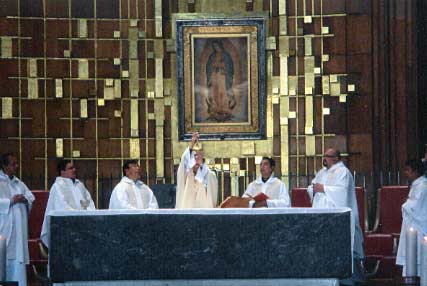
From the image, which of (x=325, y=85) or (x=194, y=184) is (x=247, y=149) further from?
(x=194, y=184)

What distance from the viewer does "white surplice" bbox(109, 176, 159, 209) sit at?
1496cm

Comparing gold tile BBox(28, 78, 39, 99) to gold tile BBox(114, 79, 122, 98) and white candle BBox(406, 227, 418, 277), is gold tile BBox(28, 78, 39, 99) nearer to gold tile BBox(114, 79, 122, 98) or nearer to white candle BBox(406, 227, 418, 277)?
gold tile BBox(114, 79, 122, 98)

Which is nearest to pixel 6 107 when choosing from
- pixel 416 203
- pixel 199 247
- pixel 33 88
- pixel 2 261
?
pixel 33 88

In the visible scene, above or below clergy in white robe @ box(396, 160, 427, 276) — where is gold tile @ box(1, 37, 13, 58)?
above

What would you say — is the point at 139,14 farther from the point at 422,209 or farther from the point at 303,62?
the point at 422,209

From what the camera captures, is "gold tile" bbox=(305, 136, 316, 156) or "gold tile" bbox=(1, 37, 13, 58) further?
"gold tile" bbox=(305, 136, 316, 156)

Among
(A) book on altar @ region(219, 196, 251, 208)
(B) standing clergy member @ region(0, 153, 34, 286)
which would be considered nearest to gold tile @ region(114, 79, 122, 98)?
(B) standing clergy member @ region(0, 153, 34, 286)

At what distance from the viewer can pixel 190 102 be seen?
17.6 m

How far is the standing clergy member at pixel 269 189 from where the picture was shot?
49.0 ft

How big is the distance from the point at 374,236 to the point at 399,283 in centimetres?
622

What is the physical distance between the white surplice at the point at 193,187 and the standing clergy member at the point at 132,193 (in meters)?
0.35

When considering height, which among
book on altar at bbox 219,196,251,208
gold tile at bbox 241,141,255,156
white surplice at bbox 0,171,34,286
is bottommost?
white surplice at bbox 0,171,34,286

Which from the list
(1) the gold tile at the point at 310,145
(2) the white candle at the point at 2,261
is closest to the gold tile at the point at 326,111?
(1) the gold tile at the point at 310,145

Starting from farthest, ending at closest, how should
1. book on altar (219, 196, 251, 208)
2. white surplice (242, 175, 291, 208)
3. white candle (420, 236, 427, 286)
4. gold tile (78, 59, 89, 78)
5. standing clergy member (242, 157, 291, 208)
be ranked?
gold tile (78, 59, 89, 78), white surplice (242, 175, 291, 208), standing clergy member (242, 157, 291, 208), book on altar (219, 196, 251, 208), white candle (420, 236, 427, 286)
